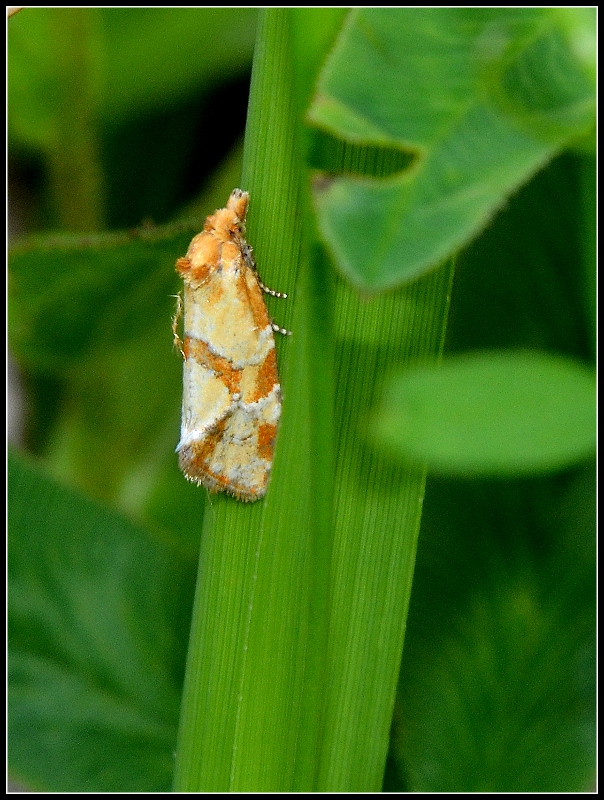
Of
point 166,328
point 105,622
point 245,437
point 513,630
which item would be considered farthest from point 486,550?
point 166,328

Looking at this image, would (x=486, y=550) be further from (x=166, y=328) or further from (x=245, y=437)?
(x=166, y=328)

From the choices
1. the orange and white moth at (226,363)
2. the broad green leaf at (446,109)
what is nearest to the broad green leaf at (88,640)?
the orange and white moth at (226,363)

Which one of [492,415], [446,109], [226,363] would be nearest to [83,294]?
[226,363]

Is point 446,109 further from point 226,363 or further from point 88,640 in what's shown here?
point 88,640

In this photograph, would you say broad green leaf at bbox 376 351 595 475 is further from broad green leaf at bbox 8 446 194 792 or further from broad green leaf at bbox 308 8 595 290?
broad green leaf at bbox 8 446 194 792

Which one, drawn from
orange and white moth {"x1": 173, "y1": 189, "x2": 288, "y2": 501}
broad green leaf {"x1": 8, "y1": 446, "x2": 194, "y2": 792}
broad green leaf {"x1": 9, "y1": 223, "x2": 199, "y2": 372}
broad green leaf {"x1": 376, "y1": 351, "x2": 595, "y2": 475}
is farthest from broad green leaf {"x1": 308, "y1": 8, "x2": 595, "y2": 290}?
A: broad green leaf {"x1": 8, "y1": 446, "x2": 194, "y2": 792}

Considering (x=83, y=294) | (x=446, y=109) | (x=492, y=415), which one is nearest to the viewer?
(x=492, y=415)

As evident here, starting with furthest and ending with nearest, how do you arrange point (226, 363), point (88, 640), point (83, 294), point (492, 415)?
point (83, 294)
point (88, 640)
point (226, 363)
point (492, 415)
